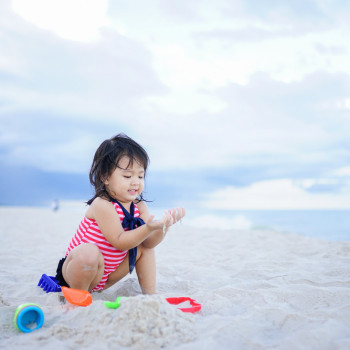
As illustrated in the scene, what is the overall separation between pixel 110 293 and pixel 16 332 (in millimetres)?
912

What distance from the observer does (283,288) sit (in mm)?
2596

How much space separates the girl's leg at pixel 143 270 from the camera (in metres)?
2.55

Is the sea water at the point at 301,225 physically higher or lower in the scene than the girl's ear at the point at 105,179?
lower

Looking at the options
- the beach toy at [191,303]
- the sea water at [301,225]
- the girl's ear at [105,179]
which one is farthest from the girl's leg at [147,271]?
the sea water at [301,225]

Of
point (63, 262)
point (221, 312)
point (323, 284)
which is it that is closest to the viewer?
point (221, 312)

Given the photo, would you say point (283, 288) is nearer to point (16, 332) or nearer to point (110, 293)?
point (110, 293)

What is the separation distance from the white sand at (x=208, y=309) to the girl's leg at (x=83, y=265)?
0.56 feet

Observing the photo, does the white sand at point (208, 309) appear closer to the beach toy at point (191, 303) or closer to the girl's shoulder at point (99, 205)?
the beach toy at point (191, 303)

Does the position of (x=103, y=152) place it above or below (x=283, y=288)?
above

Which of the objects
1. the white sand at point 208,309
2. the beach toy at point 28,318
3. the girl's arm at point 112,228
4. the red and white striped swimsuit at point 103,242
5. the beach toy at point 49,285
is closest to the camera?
the white sand at point 208,309

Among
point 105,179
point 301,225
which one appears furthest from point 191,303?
point 301,225

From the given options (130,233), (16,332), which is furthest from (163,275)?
(16,332)

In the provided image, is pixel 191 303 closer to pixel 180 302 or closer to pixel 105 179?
pixel 180 302

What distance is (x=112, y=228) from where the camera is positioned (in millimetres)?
2268
